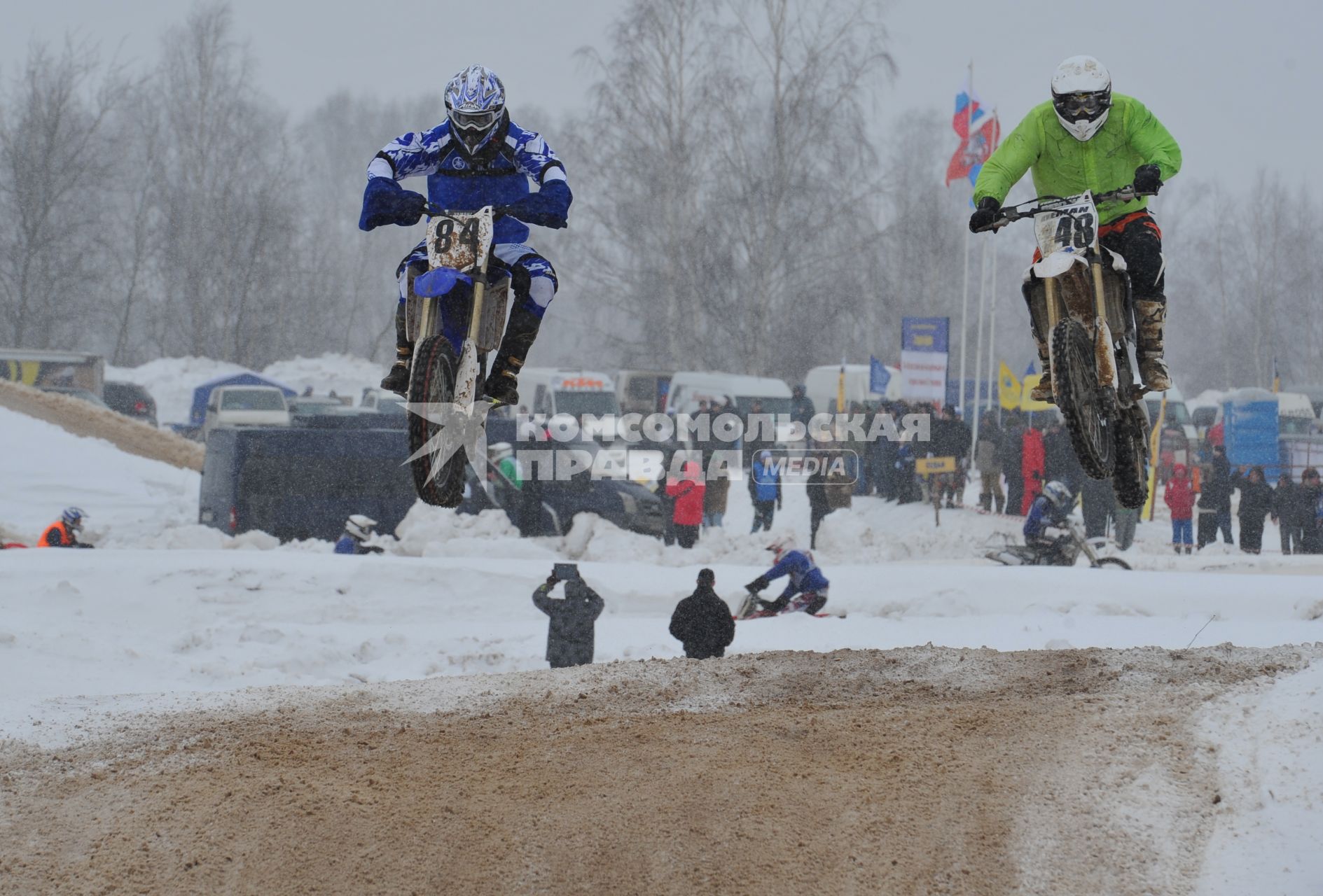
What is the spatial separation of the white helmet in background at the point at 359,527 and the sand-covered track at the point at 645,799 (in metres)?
7.47

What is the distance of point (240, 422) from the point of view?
3206 centimetres

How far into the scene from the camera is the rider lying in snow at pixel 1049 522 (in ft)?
48.3

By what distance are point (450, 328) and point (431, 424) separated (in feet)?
1.93

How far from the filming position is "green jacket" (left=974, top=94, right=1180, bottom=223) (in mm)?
6590

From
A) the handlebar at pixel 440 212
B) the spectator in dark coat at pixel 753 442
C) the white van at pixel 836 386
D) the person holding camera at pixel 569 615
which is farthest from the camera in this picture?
the white van at pixel 836 386

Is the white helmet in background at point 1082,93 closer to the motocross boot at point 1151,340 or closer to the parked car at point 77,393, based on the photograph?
the motocross boot at point 1151,340

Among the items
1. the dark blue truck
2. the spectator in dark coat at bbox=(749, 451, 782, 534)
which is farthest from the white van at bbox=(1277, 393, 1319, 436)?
the dark blue truck

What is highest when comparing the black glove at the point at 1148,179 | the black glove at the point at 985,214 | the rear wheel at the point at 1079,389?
the black glove at the point at 1148,179

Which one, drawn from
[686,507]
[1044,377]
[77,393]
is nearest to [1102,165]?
[1044,377]

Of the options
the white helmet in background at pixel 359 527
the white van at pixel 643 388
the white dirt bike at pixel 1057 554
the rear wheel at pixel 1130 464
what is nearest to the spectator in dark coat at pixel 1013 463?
the white dirt bike at pixel 1057 554

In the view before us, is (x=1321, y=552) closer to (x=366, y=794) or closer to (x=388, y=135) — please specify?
(x=366, y=794)

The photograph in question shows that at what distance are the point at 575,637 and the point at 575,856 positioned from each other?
5803 mm

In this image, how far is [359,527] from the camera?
15.4 metres

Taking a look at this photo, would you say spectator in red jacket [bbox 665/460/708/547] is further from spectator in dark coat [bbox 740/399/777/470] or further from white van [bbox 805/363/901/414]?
white van [bbox 805/363/901/414]
